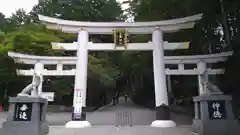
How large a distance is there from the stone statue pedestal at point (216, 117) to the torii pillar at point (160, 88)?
12.3ft

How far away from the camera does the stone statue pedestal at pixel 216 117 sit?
379 inches

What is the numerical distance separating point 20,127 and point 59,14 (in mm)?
25529

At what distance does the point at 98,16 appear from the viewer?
31.9m

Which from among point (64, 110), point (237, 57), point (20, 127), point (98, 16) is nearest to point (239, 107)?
point (237, 57)

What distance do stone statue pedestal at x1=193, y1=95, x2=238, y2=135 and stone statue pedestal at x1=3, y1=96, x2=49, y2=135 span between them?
586cm

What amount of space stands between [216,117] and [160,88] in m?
5.15

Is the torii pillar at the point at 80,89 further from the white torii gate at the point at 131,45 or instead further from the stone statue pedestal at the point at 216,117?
the stone statue pedestal at the point at 216,117

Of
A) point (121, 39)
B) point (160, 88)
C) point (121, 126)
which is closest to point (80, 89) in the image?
point (121, 126)

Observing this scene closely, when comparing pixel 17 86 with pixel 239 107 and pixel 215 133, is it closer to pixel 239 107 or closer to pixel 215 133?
pixel 239 107

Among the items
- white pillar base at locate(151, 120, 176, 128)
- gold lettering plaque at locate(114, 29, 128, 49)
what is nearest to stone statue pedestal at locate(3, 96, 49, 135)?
white pillar base at locate(151, 120, 176, 128)

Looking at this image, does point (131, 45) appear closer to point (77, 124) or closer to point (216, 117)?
point (77, 124)

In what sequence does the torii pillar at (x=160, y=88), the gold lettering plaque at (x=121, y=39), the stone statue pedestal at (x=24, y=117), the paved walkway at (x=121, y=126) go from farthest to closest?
the gold lettering plaque at (x=121, y=39) < the torii pillar at (x=160, y=88) < the paved walkway at (x=121, y=126) < the stone statue pedestal at (x=24, y=117)

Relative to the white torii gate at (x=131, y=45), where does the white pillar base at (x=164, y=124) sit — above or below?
below

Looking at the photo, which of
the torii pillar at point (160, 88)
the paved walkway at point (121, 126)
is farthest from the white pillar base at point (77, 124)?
the torii pillar at point (160, 88)
